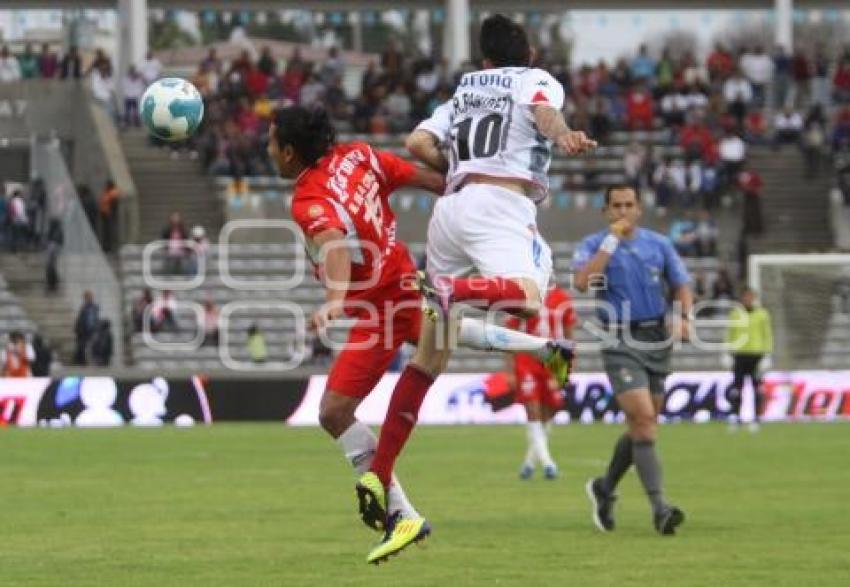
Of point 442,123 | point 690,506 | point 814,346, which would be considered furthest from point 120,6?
point 442,123

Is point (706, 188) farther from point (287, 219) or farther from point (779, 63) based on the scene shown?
point (287, 219)

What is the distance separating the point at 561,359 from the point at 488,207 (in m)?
0.97

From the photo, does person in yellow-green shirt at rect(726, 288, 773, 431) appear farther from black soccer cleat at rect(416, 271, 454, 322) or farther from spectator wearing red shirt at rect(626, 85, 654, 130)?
black soccer cleat at rect(416, 271, 454, 322)

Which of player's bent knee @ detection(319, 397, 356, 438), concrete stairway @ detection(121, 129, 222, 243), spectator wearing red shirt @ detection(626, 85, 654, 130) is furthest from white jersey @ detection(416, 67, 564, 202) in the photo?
spectator wearing red shirt @ detection(626, 85, 654, 130)

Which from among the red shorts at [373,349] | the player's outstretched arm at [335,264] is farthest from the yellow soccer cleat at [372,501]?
the player's outstretched arm at [335,264]

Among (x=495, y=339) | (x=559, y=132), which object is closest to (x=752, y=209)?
(x=495, y=339)

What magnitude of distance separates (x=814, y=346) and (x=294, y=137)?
24909mm

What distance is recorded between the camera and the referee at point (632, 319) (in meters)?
15.9

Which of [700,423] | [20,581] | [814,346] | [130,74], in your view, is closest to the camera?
[20,581]

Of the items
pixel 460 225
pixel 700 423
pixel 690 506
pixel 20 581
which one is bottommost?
pixel 700 423

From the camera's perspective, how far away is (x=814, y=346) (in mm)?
36531

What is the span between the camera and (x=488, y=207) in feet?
41.8

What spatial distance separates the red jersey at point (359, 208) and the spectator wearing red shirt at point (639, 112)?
32263mm

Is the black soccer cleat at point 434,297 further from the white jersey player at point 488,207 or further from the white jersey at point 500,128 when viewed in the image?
the white jersey at point 500,128
